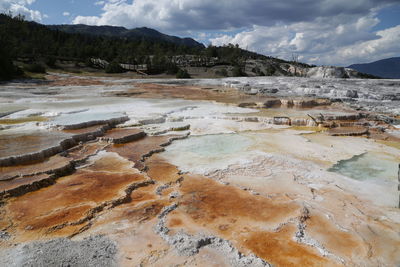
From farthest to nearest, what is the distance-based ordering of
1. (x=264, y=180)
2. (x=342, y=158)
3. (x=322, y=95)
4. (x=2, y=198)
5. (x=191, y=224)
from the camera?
(x=322, y=95) < (x=342, y=158) < (x=264, y=180) < (x=2, y=198) < (x=191, y=224)

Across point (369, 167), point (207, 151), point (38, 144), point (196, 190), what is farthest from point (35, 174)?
point (369, 167)

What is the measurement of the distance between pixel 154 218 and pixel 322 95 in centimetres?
1480

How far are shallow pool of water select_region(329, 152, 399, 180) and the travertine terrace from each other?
2cm

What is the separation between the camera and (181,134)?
9.30m

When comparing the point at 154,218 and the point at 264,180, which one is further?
the point at 264,180

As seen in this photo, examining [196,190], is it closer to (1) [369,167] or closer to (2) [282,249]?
(2) [282,249]

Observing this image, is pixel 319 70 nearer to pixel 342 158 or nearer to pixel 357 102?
pixel 357 102

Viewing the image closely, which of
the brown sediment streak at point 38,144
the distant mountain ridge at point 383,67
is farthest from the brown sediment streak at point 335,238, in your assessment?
the distant mountain ridge at point 383,67

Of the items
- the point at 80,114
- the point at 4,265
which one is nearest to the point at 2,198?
the point at 4,265

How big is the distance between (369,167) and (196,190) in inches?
154

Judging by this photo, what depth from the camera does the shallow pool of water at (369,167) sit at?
6141mm

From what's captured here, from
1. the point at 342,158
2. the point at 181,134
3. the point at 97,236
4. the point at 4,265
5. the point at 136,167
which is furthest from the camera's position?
the point at 181,134

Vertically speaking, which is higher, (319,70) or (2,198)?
(319,70)

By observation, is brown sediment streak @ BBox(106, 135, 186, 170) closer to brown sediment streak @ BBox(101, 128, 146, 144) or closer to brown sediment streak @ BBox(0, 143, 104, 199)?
brown sediment streak @ BBox(101, 128, 146, 144)
